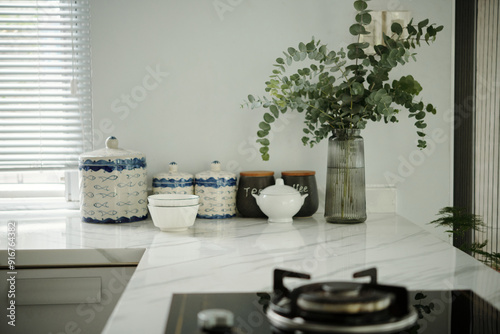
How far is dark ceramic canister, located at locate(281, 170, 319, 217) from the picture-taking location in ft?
5.93

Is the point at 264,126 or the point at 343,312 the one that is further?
the point at 264,126

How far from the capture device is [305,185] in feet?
5.94

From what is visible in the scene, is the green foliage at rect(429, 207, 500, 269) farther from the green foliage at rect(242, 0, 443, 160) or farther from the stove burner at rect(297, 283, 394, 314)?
the stove burner at rect(297, 283, 394, 314)

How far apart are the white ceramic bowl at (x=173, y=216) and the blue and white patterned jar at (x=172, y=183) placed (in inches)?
8.0

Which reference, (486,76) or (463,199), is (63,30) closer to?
(463,199)

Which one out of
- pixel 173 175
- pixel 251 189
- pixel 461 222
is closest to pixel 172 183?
pixel 173 175

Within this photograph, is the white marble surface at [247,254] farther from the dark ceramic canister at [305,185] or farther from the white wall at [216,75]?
the white wall at [216,75]

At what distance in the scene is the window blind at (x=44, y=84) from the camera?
6.19ft

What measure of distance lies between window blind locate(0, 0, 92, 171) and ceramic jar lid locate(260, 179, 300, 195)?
0.69 meters

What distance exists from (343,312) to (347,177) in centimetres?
98

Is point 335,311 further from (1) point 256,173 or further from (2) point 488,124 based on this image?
(2) point 488,124

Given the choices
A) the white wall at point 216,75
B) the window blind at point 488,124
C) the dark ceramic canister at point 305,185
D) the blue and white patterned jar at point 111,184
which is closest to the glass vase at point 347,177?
the dark ceramic canister at point 305,185

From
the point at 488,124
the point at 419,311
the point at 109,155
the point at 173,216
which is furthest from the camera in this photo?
the point at 488,124

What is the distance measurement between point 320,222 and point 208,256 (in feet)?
1.89
